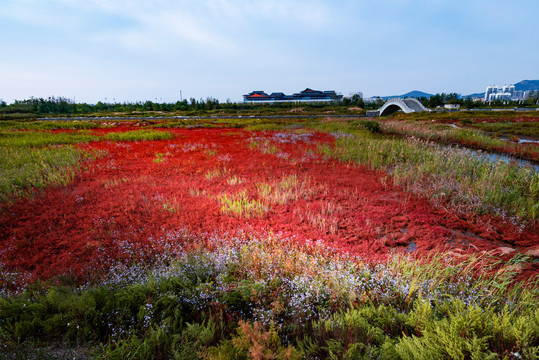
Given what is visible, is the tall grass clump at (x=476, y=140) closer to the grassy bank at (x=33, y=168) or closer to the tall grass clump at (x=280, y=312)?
the tall grass clump at (x=280, y=312)

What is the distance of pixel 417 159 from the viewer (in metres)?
12.0

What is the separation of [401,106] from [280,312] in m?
67.1

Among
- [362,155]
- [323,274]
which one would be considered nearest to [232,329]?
[323,274]

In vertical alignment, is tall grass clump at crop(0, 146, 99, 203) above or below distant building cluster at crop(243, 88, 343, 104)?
below

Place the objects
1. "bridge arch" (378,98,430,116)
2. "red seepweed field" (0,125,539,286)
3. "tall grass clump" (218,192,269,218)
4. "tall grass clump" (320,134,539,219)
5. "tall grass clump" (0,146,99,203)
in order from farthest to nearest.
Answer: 1. "bridge arch" (378,98,430,116)
2. "tall grass clump" (0,146,99,203)
3. "tall grass clump" (320,134,539,219)
4. "tall grass clump" (218,192,269,218)
5. "red seepweed field" (0,125,539,286)

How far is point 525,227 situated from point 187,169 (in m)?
11.9

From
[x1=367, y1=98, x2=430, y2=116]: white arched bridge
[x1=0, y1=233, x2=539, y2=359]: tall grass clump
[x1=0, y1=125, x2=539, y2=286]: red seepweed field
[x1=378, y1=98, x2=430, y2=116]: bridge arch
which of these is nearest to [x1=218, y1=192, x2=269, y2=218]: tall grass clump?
[x1=0, y1=125, x2=539, y2=286]: red seepweed field

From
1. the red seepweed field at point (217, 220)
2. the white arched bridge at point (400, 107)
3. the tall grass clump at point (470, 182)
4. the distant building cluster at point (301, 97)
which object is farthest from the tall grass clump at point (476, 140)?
the distant building cluster at point (301, 97)

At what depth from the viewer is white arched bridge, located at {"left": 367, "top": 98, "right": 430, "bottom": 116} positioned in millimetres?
57156

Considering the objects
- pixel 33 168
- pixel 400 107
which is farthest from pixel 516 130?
pixel 33 168

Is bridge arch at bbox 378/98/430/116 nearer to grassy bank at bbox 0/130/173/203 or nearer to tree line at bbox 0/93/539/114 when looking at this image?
tree line at bbox 0/93/539/114

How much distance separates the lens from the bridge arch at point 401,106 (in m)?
57.1

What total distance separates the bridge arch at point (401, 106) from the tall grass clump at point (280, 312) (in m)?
62.1

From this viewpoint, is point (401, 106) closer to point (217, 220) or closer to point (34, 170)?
point (217, 220)
